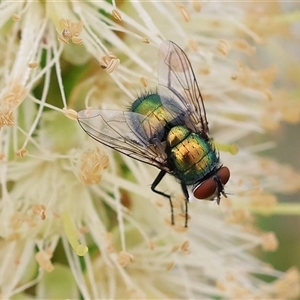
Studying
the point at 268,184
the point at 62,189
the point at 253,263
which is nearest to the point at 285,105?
the point at 268,184

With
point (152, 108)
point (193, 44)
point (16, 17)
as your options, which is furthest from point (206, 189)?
point (16, 17)

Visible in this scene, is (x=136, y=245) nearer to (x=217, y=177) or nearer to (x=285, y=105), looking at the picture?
(x=217, y=177)

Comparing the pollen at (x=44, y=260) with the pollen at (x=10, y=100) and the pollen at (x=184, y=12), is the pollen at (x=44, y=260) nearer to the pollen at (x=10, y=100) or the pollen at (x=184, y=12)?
the pollen at (x=10, y=100)

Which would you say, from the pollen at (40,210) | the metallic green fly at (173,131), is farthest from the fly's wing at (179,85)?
the pollen at (40,210)

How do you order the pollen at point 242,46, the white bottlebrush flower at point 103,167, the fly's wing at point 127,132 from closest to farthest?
the fly's wing at point 127,132, the white bottlebrush flower at point 103,167, the pollen at point 242,46

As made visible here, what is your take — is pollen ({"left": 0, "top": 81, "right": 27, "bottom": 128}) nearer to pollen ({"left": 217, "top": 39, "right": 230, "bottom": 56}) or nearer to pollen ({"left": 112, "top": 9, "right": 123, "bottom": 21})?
pollen ({"left": 112, "top": 9, "right": 123, "bottom": 21})

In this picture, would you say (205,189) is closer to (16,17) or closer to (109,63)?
(109,63)

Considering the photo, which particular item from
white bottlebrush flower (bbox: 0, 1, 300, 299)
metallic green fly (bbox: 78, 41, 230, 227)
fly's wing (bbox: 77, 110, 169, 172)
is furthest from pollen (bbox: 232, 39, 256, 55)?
fly's wing (bbox: 77, 110, 169, 172)
